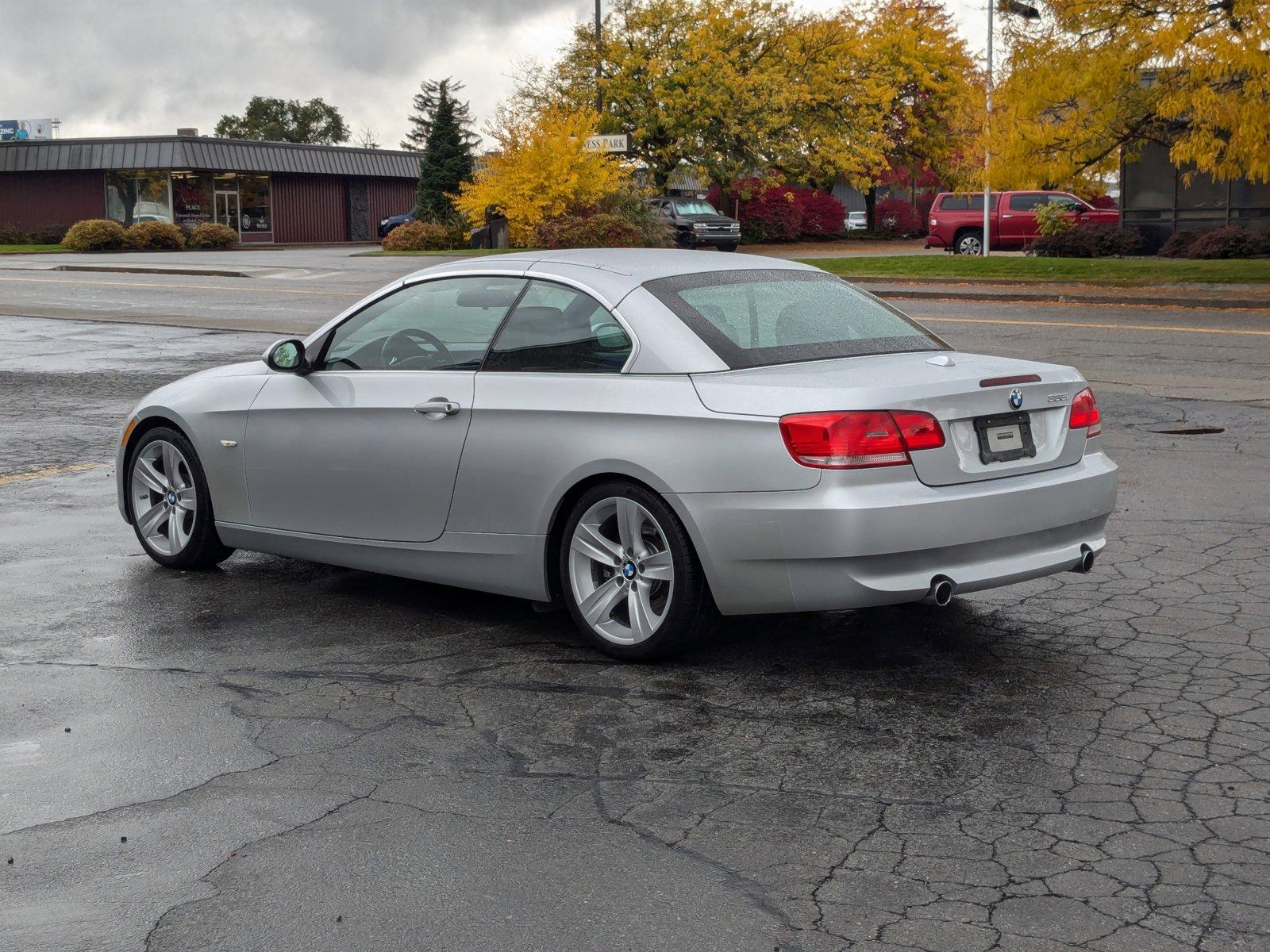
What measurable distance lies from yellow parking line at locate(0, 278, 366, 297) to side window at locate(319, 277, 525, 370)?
66.9 ft

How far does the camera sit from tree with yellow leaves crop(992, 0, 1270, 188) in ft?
74.2

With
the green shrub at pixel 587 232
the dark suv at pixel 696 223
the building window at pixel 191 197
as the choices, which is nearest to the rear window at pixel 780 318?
the green shrub at pixel 587 232

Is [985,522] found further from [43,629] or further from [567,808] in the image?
[43,629]

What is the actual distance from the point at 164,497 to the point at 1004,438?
403 cm

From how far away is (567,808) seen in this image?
13.7ft

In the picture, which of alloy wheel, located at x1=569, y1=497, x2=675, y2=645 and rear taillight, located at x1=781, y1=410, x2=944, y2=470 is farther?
alloy wheel, located at x1=569, y1=497, x2=675, y2=645

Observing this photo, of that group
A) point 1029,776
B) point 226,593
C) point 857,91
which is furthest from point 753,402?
point 857,91

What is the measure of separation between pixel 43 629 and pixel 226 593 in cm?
88

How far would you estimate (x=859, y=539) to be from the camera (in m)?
5.00

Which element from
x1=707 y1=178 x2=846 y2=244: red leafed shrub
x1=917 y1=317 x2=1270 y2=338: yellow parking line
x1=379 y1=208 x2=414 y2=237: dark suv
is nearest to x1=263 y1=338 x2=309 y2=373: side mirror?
x1=917 y1=317 x2=1270 y2=338: yellow parking line

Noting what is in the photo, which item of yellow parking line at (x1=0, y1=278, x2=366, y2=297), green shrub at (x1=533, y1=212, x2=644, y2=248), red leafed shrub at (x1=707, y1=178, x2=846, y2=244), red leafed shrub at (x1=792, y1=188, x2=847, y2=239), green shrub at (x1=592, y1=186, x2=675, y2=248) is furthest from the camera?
red leafed shrub at (x1=792, y1=188, x2=847, y2=239)

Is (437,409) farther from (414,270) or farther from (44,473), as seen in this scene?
(414,270)

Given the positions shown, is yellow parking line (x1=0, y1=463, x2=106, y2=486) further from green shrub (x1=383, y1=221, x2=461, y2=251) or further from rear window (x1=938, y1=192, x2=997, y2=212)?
green shrub (x1=383, y1=221, x2=461, y2=251)

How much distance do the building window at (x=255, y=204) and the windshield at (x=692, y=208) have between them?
85.9 ft
